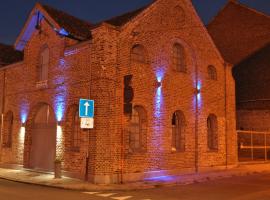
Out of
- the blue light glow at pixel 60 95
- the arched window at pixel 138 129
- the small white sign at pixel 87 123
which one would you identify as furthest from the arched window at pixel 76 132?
the arched window at pixel 138 129

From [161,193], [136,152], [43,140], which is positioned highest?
[43,140]

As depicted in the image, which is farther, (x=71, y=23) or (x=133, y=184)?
(x=71, y=23)

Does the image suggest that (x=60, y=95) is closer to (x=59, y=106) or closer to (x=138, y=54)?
(x=59, y=106)

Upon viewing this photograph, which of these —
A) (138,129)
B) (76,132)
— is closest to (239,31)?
(138,129)

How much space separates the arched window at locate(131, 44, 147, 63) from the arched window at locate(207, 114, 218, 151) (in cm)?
601

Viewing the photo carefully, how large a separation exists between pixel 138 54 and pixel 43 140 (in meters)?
6.48

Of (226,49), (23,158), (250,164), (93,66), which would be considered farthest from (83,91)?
(226,49)

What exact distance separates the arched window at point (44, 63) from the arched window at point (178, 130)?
6.84m

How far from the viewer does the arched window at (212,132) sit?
20781 mm

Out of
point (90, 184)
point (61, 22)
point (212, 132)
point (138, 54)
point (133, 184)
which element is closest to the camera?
point (90, 184)

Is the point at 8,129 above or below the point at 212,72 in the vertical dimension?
below

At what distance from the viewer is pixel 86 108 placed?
14.6 meters

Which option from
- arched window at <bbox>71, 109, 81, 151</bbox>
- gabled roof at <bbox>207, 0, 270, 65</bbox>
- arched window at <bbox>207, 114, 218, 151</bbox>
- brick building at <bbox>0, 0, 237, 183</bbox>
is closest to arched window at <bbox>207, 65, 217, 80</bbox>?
brick building at <bbox>0, 0, 237, 183</bbox>

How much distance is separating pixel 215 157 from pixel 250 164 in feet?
14.9
